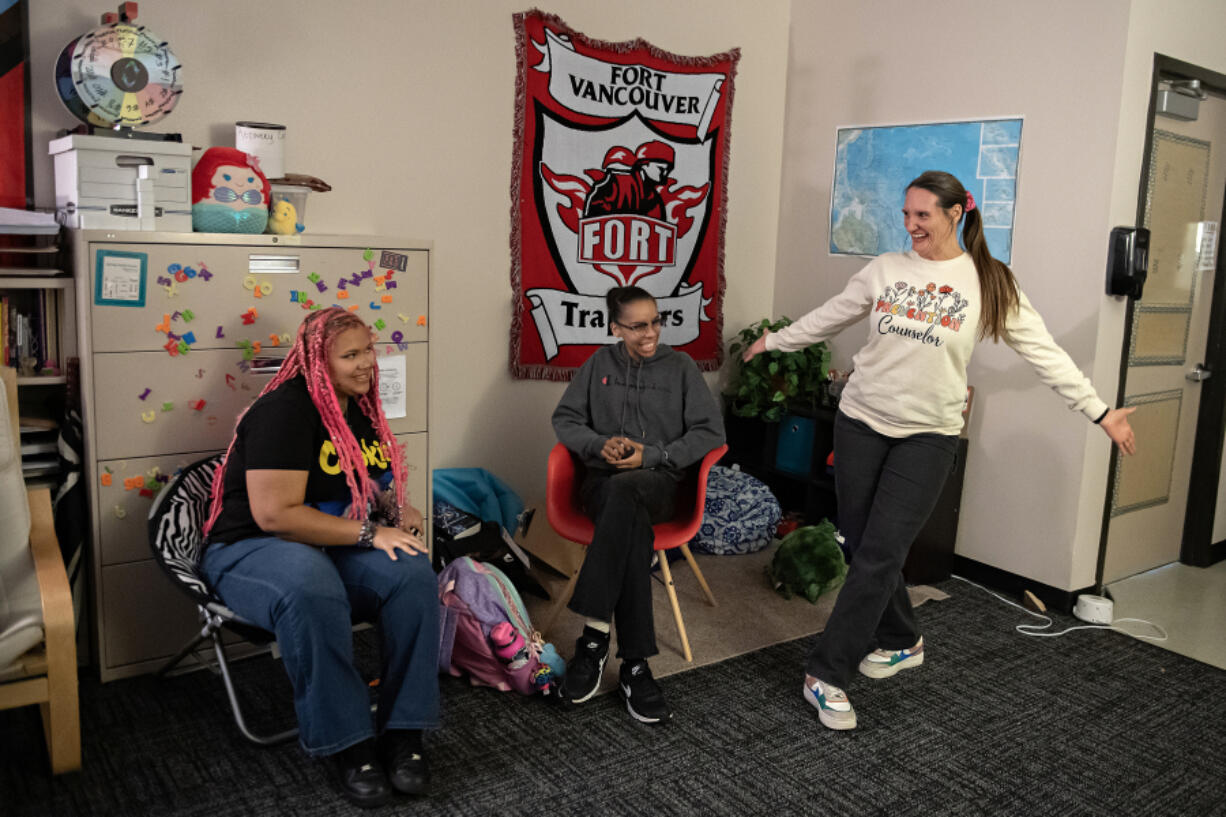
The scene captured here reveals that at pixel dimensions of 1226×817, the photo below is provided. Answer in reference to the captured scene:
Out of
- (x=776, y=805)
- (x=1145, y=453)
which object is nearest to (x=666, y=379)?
(x=776, y=805)

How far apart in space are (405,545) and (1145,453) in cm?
304

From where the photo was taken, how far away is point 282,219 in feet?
10.2

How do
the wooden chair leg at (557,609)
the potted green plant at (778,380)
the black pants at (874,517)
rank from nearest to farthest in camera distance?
1. the black pants at (874,517)
2. the wooden chair leg at (557,609)
3. the potted green plant at (778,380)

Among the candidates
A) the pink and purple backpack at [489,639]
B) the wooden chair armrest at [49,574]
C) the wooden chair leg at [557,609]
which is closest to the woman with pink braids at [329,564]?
the wooden chair armrest at [49,574]

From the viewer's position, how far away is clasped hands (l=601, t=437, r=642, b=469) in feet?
10.2

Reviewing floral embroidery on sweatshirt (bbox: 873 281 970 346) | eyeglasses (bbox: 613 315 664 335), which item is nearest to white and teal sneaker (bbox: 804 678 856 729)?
floral embroidery on sweatshirt (bbox: 873 281 970 346)

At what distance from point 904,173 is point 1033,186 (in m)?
0.60

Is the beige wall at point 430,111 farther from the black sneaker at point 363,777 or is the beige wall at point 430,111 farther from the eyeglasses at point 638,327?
the black sneaker at point 363,777

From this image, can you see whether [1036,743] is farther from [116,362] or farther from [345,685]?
[116,362]

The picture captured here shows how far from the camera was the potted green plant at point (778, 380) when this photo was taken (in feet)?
14.6

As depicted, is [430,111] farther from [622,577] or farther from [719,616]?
[719,616]

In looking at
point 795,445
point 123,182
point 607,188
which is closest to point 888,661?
point 795,445

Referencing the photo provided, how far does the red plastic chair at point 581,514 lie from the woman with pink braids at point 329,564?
731 mm

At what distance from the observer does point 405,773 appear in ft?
7.84
